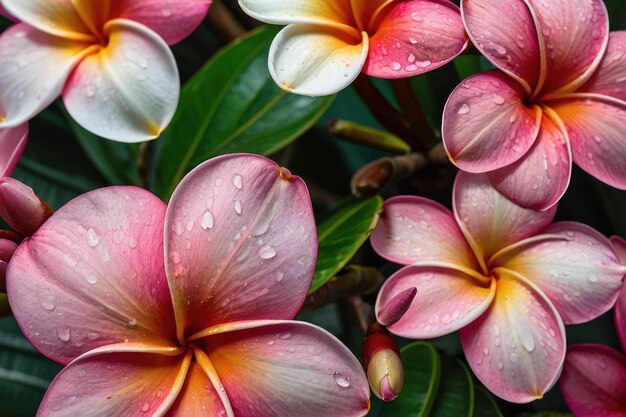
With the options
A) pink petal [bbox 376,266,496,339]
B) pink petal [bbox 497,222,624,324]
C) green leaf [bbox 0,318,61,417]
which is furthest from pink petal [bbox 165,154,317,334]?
green leaf [bbox 0,318,61,417]

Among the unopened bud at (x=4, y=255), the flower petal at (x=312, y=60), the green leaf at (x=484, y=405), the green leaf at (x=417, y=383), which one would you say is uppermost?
the flower petal at (x=312, y=60)

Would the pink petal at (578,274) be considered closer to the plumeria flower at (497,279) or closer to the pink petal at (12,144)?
the plumeria flower at (497,279)

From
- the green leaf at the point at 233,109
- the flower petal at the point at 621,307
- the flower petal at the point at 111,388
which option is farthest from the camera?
the green leaf at the point at 233,109

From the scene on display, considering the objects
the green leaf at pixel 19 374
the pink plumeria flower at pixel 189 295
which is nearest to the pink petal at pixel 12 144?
the pink plumeria flower at pixel 189 295

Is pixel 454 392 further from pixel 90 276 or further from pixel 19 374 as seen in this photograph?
pixel 19 374

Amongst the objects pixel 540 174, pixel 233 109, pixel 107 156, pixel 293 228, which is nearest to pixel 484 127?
pixel 540 174
